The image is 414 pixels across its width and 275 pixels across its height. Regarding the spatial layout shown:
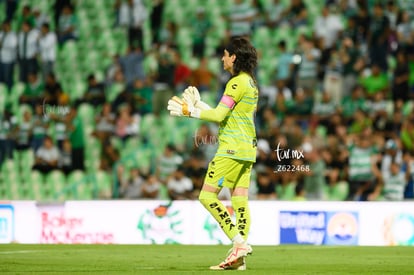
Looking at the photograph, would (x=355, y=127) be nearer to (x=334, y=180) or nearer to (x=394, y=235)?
(x=334, y=180)

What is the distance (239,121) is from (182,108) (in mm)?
653

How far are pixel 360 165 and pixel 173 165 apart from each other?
369 cm

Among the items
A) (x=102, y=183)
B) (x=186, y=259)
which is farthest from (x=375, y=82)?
(x=186, y=259)

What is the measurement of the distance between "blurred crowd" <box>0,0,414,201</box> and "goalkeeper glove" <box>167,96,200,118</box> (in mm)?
7704

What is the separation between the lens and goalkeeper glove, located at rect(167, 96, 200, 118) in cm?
1080

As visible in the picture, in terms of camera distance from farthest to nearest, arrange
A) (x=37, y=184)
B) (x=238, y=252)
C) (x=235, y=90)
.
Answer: (x=37, y=184)
(x=235, y=90)
(x=238, y=252)

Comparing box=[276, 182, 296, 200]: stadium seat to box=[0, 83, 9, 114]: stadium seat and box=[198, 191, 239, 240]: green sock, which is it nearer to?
box=[0, 83, 9, 114]: stadium seat

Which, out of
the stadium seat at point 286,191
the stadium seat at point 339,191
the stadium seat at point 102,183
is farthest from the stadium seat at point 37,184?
the stadium seat at point 339,191

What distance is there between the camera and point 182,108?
427 inches

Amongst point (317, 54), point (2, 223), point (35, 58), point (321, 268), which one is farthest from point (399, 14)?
point (321, 268)

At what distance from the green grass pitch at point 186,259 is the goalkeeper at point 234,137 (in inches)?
25.3

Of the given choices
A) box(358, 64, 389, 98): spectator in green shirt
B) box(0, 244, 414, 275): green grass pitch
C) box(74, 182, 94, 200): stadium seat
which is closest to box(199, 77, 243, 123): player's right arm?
box(0, 244, 414, 275): green grass pitch

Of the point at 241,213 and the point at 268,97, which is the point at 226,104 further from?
the point at 268,97

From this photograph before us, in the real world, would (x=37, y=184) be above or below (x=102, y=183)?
above
